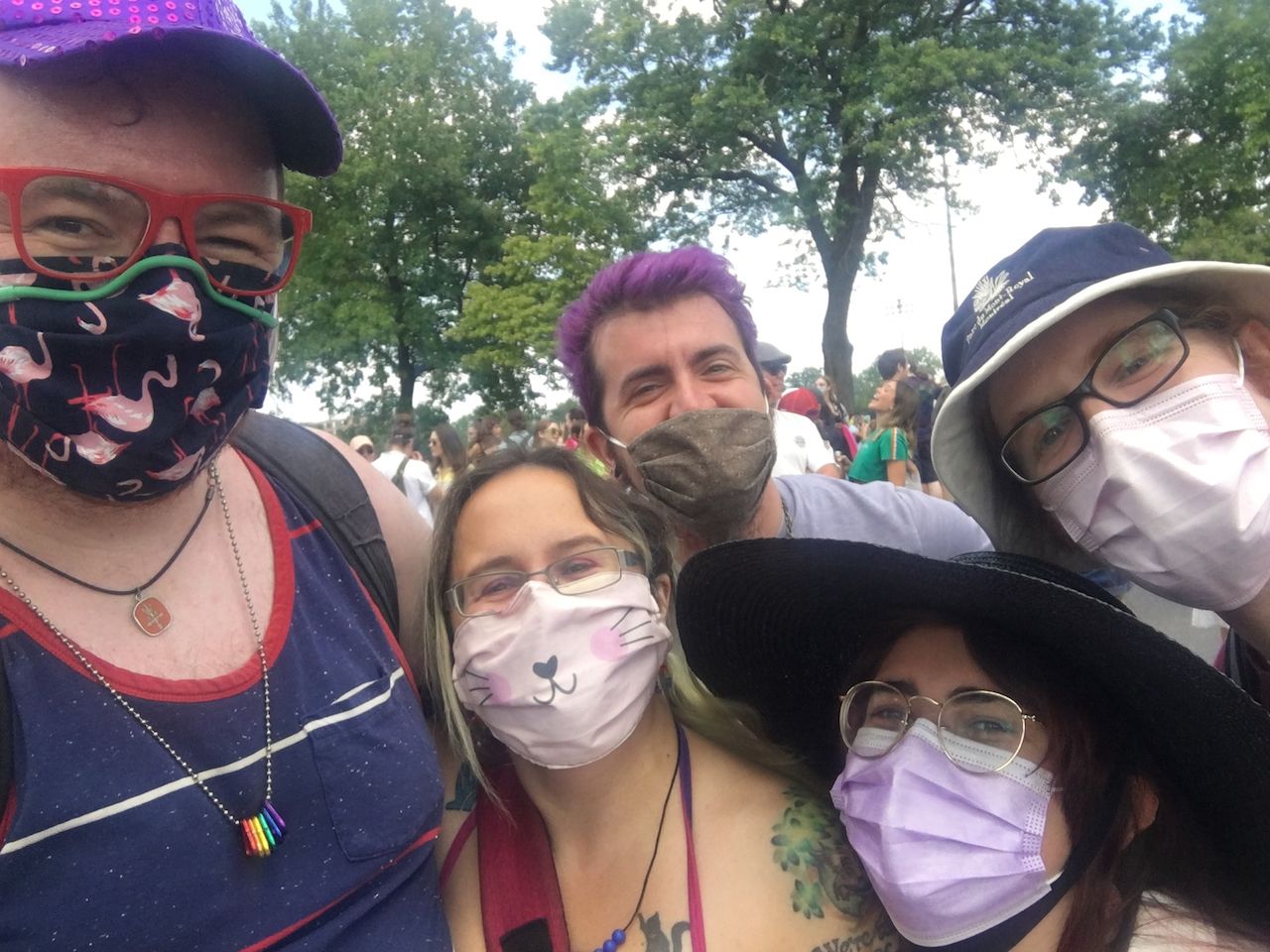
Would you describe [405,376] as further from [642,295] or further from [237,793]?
[237,793]

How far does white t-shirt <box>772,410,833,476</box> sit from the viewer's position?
5754 mm

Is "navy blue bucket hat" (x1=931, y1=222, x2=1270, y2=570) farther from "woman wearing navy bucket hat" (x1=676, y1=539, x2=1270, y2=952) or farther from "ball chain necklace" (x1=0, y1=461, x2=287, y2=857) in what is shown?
"ball chain necklace" (x1=0, y1=461, x2=287, y2=857)

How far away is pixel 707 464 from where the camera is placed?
7.25 ft

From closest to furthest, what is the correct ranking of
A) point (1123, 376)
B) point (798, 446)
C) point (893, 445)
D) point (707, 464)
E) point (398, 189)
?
point (1123, 376) < point (707, 464) < point (798, 446) < point (893, 445) < point (398, 189)

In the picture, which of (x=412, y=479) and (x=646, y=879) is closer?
(x=646, y=879)

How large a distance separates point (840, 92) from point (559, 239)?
23.3 feet

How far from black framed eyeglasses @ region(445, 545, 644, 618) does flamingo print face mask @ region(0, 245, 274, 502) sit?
64 centimetres

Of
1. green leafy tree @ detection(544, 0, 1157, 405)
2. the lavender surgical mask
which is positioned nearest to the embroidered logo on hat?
the lavender surgical mask

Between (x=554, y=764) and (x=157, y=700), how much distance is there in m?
0.79

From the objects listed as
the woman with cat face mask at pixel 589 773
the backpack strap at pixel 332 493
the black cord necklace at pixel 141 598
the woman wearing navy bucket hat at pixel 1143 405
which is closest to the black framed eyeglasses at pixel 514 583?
the woman with cat face mask at pixel 589 773

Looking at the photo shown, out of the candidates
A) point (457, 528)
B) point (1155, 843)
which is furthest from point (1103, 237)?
point (457, 528)

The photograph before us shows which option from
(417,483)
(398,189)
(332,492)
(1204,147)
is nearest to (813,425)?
(417,483)

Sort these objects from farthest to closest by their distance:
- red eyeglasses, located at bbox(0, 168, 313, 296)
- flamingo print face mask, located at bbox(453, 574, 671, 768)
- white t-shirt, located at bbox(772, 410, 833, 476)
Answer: white t-shirt, located at bbox(772, 410, 833, 476), flamingo print face mask, located at bbox(453, 574, 671, 768), red eyeglasses, located at bbox(0, 168, 313, 296)

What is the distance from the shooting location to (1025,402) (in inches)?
67.1
